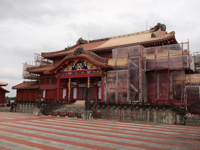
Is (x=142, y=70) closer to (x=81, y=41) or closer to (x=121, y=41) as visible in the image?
(x=121, y=41)

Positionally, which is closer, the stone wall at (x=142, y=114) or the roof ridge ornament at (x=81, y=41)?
the stone wall at (x=142, y=114)

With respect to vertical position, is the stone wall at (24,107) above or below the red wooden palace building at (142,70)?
below

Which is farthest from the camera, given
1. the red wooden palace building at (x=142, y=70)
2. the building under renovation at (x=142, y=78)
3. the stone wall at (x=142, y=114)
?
the red wooden palace building at (x=142, y=70)

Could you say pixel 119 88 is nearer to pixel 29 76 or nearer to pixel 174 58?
pixel 174 58

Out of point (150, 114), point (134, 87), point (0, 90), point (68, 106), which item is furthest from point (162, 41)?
point (0, 90)

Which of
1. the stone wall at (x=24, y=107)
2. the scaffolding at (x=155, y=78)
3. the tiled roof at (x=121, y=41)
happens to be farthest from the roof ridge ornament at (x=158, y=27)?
the stone wall at (x=24, y=107)

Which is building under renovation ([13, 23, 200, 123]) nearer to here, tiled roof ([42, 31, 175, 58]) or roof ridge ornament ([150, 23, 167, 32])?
roof ridge ornament ([150, 23, 167, 32])

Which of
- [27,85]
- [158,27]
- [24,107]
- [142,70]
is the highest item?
[158,27]

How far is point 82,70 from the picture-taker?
26.2m

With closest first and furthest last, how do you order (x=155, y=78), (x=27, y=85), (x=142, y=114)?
(x=142, y=114)
(x=155, y=78)
(x=27, y=85)

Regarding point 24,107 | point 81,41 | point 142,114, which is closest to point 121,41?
point 81,41

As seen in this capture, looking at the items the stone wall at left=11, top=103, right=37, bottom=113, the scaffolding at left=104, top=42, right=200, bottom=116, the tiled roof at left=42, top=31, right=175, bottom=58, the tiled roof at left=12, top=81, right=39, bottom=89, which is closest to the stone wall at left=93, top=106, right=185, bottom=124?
the scaffolding at left=104, top=42, right=200, bottom=116

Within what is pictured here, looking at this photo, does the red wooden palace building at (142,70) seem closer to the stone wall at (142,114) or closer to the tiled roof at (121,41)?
the tiled roof at (121,41)

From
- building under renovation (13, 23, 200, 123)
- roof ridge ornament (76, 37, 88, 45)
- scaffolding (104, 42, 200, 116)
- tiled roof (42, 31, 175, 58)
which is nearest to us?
building under renovation (13, 23, 200, 123)
